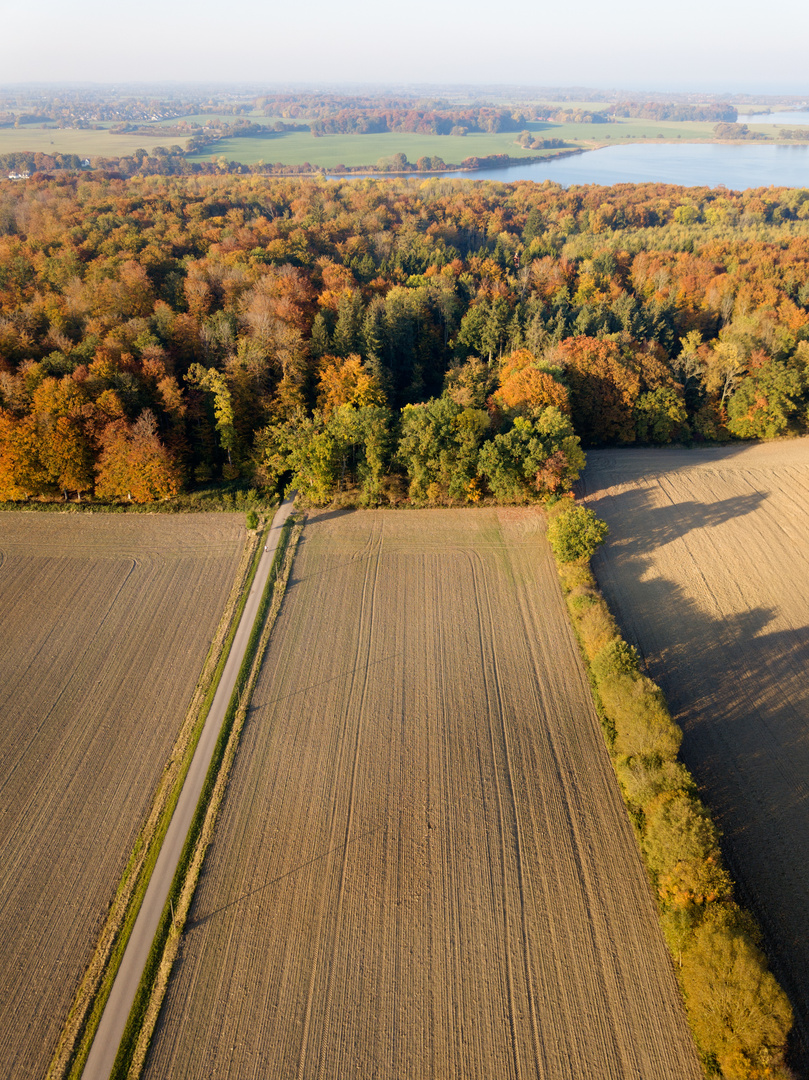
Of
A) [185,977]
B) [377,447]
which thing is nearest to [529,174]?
[377,447]

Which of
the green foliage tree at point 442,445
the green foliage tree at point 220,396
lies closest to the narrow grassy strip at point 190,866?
the green foliage tree at point 442,445

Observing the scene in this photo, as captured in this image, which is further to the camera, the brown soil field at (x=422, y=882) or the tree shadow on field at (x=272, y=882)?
the tree shadow on field at (x=272, y=882)

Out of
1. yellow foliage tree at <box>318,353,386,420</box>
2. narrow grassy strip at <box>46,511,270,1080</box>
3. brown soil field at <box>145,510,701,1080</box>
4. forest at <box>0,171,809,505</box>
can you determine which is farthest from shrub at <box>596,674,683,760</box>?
yellow foliage tree at <box>318,353,386,420</box>

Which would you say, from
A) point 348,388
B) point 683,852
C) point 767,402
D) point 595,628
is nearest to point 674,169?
point 767,402

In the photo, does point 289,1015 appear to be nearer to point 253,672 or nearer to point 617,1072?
point 617,1072

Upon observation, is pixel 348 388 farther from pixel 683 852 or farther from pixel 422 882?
pixel 683 852

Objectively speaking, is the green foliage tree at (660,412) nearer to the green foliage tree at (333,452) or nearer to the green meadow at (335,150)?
the green foliage tree at (333,452)

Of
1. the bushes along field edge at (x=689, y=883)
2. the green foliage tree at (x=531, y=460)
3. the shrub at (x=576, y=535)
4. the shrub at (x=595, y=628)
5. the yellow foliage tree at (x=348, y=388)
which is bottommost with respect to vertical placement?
the bushes along field edge at (x=689, y=883)

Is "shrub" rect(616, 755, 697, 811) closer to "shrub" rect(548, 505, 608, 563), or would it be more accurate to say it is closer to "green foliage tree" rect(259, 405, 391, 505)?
"shrub" rect(548, 505, 608, 563)
